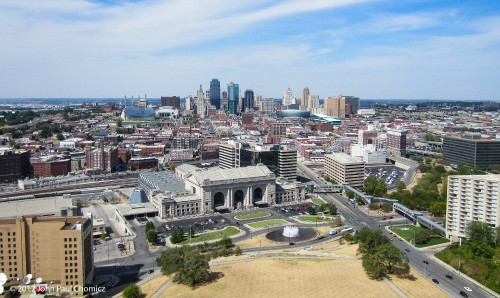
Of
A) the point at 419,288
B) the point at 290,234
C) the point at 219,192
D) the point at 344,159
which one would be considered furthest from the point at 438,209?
the point at 219,192

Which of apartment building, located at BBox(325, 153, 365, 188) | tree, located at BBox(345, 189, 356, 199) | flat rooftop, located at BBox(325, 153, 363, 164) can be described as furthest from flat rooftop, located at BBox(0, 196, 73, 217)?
flat rooftop, located at BBox(325, 153, 363, 164)

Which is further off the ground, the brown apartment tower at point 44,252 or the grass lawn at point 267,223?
the brown apartment tower at point 44,252

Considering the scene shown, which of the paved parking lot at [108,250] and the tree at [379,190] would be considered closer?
the paved parking lot at [108,250]

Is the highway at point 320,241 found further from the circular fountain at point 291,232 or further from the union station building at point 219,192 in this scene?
the union station building at point 219,192

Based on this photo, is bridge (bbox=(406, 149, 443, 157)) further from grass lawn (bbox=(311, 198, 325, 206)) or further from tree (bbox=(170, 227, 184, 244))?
tree (bbox=(170, 227, 184, 244))

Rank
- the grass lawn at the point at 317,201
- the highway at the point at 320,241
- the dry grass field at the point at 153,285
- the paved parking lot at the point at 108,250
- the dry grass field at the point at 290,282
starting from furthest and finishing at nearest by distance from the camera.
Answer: the grass lawn at the point at 317,201 → the paved parking lot at the point at 108,250 → the highway at the point at 320,241 → the dry grass field at the point at 153,285 → the dry grass field at the point at 290,282

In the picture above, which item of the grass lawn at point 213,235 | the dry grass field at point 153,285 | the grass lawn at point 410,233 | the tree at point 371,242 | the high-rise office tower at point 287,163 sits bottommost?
the dry grass field at point 153,285

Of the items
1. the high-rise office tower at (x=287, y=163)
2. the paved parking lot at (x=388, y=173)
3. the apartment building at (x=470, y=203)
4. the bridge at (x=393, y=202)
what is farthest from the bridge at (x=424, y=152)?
the apartment building at (x=470, y=203)

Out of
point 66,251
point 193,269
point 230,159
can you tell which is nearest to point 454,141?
point 230,159
